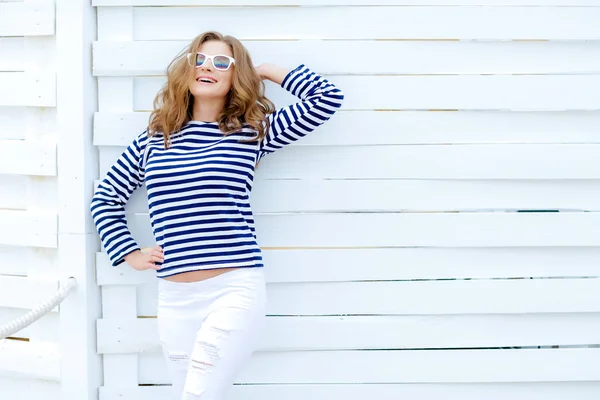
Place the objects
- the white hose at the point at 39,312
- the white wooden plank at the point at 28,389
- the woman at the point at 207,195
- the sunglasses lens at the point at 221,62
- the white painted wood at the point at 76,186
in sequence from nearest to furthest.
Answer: the white hose at the point at 39,312, the woman at the point at 207,195, the sunglasses lens at the point at 221,62, the white painted wood at the point at 76,186, the white wooden plank at the point at 28,389

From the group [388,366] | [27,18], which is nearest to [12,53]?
[27,18]

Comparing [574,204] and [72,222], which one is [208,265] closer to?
[72,222]

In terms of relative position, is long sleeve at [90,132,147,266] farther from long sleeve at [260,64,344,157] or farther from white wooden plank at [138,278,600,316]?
long sleeve at [260,64,344,157]

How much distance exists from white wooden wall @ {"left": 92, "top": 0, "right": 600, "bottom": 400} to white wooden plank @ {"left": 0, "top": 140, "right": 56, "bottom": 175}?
0.16 m

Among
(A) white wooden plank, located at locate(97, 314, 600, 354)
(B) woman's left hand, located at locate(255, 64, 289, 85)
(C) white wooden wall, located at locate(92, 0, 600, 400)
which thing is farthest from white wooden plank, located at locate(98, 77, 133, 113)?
(A) white wooden plank, located at locate(97, 314, 600, 354)

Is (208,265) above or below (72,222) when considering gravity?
below

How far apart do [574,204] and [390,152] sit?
693 millimetres

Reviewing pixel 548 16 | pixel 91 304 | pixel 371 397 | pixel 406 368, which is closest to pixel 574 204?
pixel 548 16

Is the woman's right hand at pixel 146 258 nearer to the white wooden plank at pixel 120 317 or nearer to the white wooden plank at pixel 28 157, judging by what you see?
the white wooden plank at pixel 120 317

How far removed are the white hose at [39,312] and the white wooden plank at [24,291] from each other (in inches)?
2.5

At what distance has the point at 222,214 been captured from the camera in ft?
7.48

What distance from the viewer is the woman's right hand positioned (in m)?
2.36

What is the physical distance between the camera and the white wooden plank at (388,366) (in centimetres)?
259

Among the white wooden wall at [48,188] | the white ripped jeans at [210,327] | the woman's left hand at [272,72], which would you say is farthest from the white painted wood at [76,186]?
the woman's left hand at [272,72]
